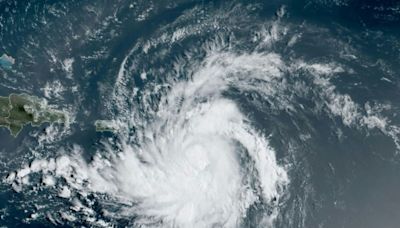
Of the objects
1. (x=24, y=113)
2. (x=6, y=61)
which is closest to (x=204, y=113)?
(x=24, y=113)

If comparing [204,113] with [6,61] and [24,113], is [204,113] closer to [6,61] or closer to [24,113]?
[24,113]

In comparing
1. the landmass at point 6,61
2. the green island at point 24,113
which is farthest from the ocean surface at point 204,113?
the green island at point 24,113

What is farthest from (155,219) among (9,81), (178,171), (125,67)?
(9,81)

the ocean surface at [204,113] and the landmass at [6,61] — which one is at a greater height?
the landmass at [6,61]

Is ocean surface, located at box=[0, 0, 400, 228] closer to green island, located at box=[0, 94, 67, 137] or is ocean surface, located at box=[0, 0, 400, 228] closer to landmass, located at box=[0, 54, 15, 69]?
landmass, located at box=[0, 54, 15, 69]

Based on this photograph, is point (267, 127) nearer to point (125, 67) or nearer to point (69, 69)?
point (125, 67)

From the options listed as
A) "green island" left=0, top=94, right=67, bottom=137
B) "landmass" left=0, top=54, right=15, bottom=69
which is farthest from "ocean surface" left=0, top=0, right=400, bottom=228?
"green island" left=0, top=94, right=67, bottom=137

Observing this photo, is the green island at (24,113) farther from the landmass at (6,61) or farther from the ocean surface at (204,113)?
the landmass at (6,61)
